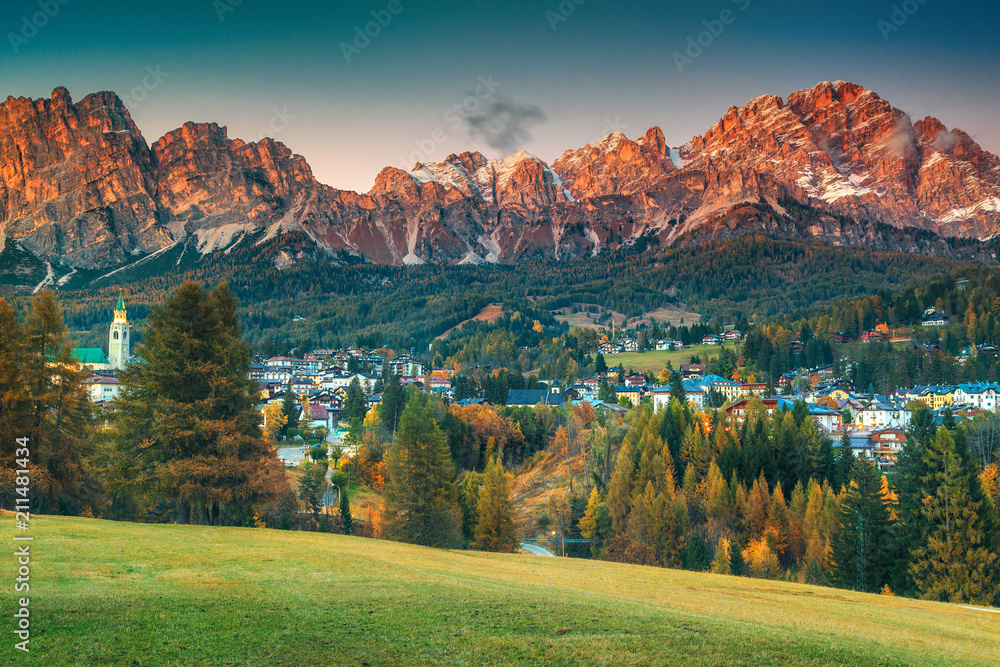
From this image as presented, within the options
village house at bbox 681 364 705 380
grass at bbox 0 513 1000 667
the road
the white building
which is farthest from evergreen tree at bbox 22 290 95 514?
village house at bbox 681 364 705 380

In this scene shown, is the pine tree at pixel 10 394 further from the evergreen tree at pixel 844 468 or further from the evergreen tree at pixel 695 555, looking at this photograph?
the evergreen tree at pixel 844 468

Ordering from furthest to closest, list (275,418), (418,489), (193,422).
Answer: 1. (275,418)
2. (418,489)
3. (193,422)

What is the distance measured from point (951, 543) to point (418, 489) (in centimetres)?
3604

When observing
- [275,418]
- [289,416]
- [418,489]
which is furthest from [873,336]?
[418,489]

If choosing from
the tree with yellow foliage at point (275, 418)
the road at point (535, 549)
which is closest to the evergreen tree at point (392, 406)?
the tree with yellow foliage at point (275, 418)

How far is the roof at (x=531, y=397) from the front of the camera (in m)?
153

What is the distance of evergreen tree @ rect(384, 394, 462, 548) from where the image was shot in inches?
1975

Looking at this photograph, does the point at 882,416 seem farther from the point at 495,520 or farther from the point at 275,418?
the point at 275,418

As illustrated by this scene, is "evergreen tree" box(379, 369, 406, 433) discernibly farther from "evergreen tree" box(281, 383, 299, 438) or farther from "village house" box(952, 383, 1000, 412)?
"village house" box(952, 383, 1000, 412)

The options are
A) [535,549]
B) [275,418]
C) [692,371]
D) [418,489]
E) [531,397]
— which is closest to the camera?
[418,489]

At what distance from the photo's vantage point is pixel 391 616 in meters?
18.1

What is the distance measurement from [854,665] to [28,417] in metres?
38.1

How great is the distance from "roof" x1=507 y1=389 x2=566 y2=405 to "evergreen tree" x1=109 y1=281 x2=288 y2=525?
112356 mm

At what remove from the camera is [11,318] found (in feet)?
124
